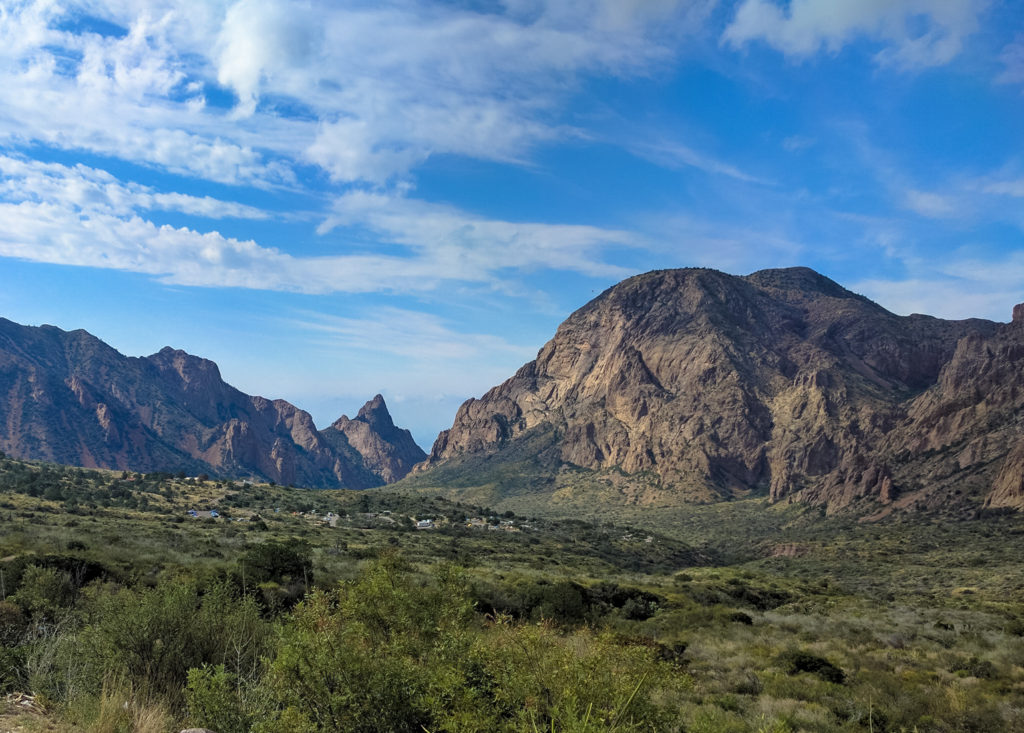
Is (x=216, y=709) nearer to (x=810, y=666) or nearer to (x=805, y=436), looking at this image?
(x=810, y=666)

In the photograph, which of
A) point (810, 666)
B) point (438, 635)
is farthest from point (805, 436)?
point (438, 635)

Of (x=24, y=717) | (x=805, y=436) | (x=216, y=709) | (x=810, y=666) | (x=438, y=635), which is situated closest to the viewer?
(x=216, y=709)

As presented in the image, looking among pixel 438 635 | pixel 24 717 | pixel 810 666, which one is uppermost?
pixel 438 635

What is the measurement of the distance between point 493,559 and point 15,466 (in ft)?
214

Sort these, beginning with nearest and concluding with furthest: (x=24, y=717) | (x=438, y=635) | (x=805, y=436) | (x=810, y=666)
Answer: (x=24, y=717), (x=438, y=635), (x=810, y=666), (x=805, y=436)

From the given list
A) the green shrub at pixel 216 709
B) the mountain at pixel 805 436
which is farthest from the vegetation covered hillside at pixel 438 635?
the mountain at pixel 805 436

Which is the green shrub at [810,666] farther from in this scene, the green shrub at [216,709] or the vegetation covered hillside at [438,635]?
the green shrub at [216,709]

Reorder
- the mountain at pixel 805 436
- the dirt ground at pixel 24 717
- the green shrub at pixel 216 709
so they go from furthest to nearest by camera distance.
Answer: the mountain at pixel 805 436, the green shrub at pixel 216 709, the dirt ground at pixel 24 717

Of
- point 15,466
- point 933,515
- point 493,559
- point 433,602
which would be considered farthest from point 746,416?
point 433,602

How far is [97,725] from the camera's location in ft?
30.5

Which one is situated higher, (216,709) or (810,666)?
(216,709)

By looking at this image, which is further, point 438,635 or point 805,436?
point 805,436

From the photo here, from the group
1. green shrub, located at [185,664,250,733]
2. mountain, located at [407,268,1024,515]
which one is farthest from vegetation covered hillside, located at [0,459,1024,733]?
mountain, located at [407,268,1024,515]

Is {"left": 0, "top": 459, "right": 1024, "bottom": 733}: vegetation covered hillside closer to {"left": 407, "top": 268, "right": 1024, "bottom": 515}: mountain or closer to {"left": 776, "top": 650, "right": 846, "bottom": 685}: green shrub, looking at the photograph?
{"left": 776, "top": 650, "right": 846, "bottom": 685}: green shrub
